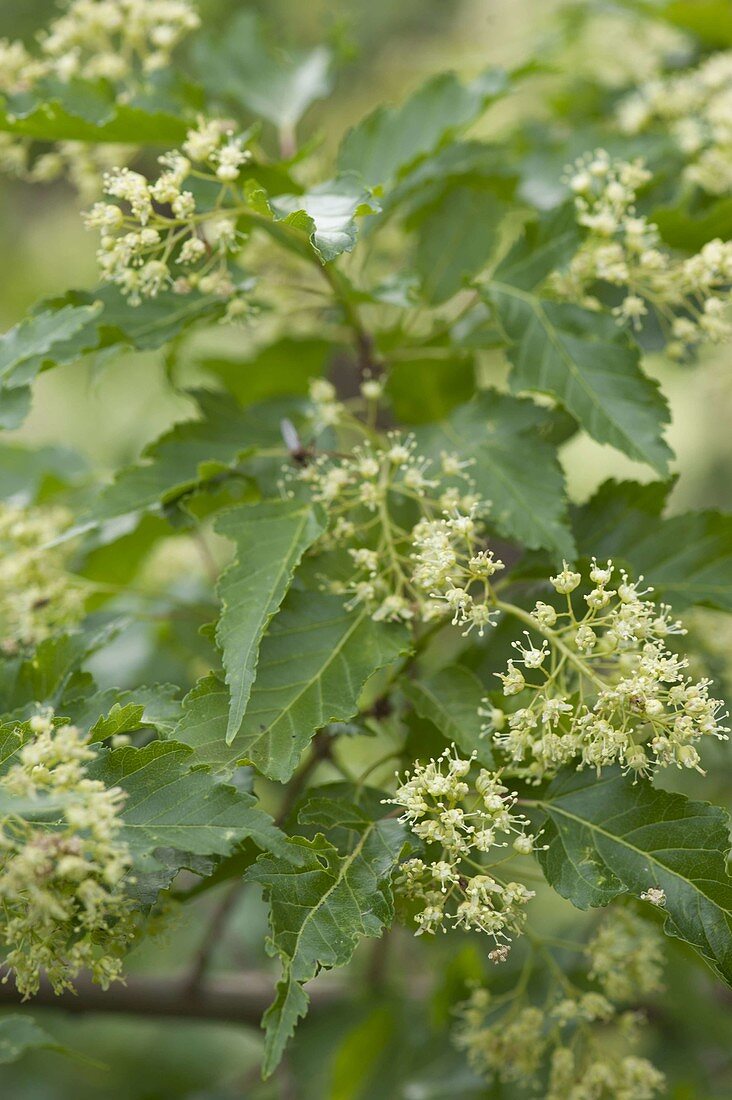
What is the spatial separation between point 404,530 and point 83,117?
0.57 meters

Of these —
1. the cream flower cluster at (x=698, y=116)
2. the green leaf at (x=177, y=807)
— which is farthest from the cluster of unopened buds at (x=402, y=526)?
the cream flower cluster at (x=698, y=116)

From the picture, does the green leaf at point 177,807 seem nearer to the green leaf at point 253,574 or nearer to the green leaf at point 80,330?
the green leaf at point 253,574

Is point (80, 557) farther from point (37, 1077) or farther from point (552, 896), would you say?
point (552, 896)

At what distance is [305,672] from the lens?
0.90m

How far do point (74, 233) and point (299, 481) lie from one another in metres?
2.78

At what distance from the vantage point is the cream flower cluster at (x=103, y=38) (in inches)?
48.7

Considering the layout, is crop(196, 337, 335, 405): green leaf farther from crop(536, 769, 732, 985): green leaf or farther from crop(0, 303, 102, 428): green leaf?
crop(536, 769, 732, 985): green leaf

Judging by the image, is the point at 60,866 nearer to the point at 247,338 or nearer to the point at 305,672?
the point at 305,672

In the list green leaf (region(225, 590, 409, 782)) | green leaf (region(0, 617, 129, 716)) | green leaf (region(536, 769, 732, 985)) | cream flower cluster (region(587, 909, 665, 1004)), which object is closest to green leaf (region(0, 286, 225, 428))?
green leaf (region(0, 617, 129, 716))

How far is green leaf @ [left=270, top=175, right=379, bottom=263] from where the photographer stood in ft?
2.74

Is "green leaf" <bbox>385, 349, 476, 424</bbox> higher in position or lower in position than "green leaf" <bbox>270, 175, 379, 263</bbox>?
lower

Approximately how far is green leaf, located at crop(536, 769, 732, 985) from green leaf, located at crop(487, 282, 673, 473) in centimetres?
30

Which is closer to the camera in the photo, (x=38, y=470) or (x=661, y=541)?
(x=661, y=541)

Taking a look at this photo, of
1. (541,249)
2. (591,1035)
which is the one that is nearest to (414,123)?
(541,249)
